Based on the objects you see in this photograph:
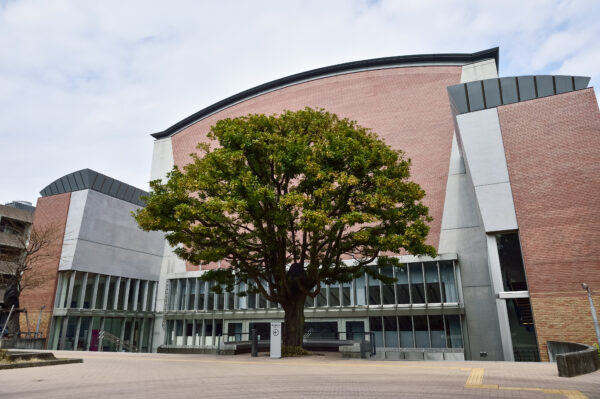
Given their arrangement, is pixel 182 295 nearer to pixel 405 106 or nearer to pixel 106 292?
pixel 106 292

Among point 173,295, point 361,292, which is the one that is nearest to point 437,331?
point 361,292

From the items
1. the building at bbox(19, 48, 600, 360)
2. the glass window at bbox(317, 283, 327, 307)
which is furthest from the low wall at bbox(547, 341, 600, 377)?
the glass window at bbox(317, 283, 327, 307)

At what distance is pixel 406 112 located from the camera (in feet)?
102

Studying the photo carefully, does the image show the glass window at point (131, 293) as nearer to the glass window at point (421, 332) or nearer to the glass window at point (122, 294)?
the glass window at point (122, 294)

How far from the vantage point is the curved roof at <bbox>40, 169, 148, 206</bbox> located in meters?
32.6

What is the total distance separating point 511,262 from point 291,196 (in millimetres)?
11984

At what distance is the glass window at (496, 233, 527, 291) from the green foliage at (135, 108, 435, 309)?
18.9 ft

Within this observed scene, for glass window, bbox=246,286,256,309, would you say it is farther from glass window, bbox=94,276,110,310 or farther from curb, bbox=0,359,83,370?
curb, bbox=0,359,83,370

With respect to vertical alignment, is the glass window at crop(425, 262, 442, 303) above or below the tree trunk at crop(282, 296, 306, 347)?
above

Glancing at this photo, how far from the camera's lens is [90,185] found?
3241 cm

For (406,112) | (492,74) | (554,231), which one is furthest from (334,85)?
(554,231)

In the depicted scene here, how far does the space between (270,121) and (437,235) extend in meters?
15.8

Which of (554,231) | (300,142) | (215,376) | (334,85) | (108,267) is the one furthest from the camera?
(334,85)

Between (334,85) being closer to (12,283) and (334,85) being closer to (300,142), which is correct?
(300,142)
